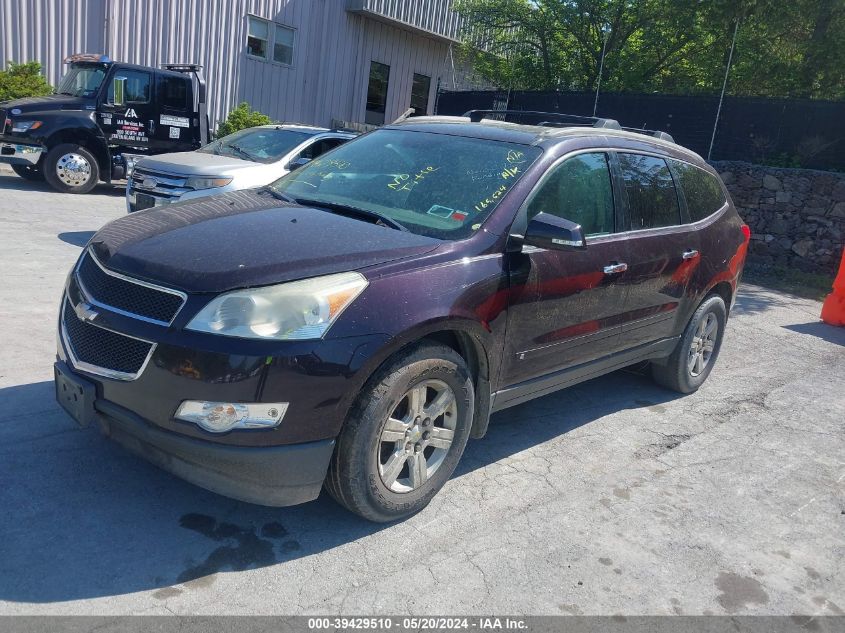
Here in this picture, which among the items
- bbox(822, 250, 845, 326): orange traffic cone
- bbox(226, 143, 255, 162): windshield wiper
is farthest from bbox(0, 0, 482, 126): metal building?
bbox(822, 250, 845, 326): orange traffic cone

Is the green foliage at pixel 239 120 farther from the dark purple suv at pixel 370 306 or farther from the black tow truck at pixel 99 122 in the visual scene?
the dark purple suv at pixel 370 306

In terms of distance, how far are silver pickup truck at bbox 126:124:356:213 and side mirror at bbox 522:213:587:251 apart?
518cm

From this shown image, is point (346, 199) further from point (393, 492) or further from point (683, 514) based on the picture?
point (683, 514)

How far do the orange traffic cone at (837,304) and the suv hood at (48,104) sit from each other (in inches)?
442

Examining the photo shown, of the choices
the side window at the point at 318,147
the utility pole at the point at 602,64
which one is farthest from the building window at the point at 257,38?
the side window at the point at 318,147

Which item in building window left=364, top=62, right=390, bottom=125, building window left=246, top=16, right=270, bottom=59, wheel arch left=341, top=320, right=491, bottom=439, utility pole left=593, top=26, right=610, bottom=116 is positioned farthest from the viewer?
building window left=364, top=62, right=390, bottom=125

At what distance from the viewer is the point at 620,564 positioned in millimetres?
3449

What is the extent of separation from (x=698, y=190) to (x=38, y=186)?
11.1 m

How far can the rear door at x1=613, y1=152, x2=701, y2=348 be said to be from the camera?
15.5 ft

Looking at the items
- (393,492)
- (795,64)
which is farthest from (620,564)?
(795,64)

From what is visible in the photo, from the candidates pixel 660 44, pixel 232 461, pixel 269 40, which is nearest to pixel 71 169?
pixel 269 40

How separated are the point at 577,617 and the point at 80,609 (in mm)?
1909

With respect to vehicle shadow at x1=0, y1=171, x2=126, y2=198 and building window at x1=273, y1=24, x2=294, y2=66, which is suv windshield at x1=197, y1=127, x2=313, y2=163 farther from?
building window at x1=273, y1=24, x2=294, y2=66

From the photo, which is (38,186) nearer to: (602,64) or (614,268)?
(614,268)
